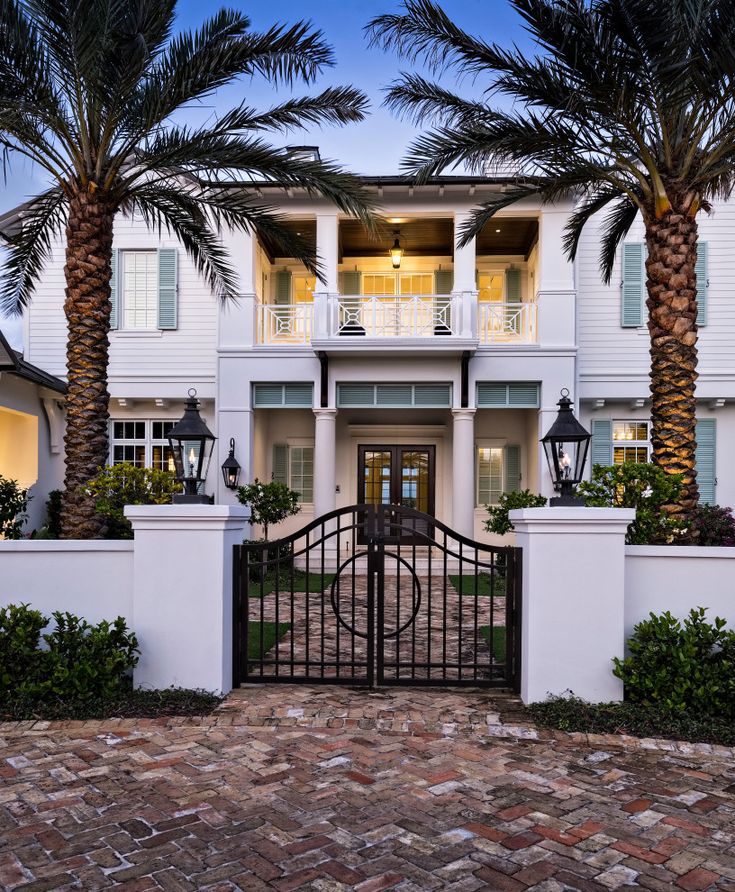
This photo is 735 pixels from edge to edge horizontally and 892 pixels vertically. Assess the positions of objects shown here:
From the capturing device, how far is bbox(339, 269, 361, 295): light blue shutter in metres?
15.7

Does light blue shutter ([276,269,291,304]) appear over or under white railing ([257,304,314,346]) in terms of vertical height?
over

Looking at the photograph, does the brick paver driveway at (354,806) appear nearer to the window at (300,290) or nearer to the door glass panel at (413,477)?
the door glass panel at (413,477)

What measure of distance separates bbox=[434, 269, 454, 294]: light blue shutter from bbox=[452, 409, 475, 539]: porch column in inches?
147

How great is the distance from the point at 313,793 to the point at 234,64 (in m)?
7.31

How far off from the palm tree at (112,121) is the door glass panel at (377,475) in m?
8.19

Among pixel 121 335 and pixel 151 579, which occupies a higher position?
pixel 121 335

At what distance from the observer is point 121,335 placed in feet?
47.4

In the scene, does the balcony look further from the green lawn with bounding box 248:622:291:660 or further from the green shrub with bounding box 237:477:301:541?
the green lawn with bounding box 248:622:291:660

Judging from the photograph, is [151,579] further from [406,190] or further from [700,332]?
[700,332]

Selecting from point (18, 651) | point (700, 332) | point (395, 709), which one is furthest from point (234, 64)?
point (700, 332)

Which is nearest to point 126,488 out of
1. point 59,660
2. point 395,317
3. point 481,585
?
point 59,660

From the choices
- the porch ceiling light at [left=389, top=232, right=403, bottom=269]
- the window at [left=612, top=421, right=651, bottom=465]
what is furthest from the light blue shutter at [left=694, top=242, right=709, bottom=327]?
the porch ceiling light at [left=389, top=232, right=403, bottom=269]

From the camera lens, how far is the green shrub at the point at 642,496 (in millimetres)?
6129

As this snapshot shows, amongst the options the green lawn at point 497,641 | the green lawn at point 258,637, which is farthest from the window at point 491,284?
the green lawn at point 258,637
